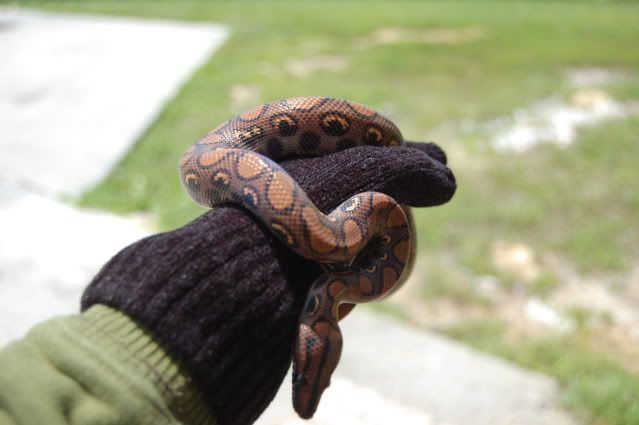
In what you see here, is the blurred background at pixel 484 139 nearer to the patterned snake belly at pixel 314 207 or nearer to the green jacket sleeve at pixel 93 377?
the patterned snake belly at pixel 314 207

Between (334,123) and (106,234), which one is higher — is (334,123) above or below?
above

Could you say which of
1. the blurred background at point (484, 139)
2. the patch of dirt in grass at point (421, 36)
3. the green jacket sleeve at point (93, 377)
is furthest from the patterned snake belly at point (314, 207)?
the patch of dirt in grass at point (421, 36)

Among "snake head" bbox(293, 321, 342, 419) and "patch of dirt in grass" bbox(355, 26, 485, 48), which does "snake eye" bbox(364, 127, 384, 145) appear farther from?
"patch of dirt in grass" bbox(355, 26, 485, 48)

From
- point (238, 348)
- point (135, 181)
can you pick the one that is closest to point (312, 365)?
point (238, 348)

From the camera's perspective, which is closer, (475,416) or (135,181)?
(475,416)

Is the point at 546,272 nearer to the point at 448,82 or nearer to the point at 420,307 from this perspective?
the point at 420,307

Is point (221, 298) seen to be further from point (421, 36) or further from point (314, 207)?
point (421, 36)

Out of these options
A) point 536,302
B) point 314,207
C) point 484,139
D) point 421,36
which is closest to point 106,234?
point 314,207
